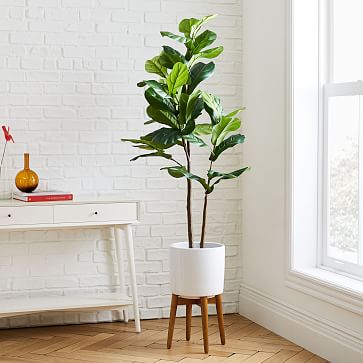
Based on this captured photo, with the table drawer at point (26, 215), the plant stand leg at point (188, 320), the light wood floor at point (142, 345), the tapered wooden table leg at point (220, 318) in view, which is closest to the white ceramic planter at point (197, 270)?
the tapered wooden table leg at point (220, 318)

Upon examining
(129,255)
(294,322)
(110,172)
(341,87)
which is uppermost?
(341,87)

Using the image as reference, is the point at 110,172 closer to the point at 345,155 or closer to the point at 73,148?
the point at 73,148

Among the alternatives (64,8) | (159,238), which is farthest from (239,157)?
(64,8)

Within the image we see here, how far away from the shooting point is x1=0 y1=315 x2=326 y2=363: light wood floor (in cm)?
394

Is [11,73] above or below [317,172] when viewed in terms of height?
above

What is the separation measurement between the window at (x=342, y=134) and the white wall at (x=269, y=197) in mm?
223

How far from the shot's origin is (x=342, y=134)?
4.07m

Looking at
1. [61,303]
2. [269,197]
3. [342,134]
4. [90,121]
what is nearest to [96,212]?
[61,303]

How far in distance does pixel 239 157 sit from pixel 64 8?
138 cm

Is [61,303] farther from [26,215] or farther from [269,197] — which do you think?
[269,197]

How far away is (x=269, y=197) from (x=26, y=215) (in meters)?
1.37

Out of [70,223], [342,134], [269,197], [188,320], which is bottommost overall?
[188,320]

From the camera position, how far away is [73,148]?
182 inches

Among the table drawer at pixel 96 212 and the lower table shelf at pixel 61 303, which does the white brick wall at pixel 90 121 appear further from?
the table drawer at pixel 96 212
